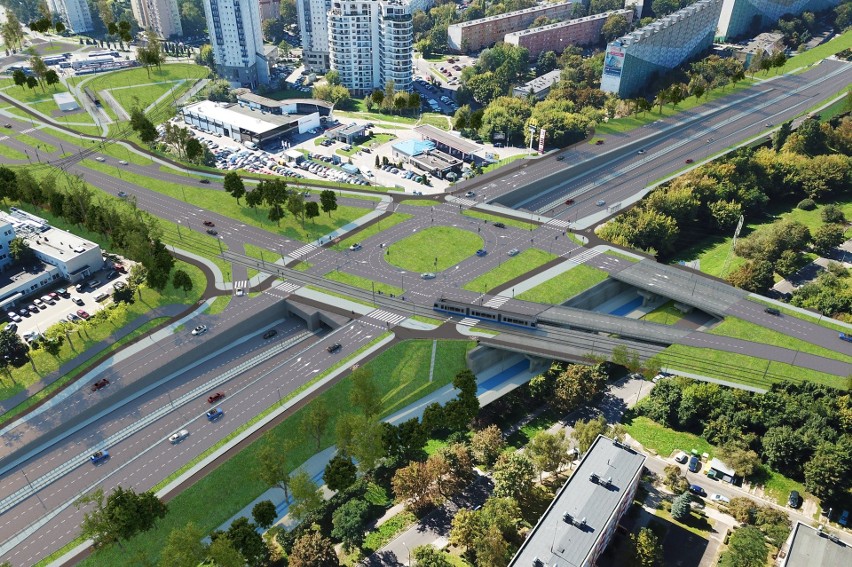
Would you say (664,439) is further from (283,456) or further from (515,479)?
(283,456)

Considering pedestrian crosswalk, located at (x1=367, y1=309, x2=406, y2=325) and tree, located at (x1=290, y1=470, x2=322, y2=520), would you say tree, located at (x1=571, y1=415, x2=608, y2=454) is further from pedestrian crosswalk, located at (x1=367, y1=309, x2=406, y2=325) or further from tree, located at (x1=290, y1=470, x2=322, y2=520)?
A: tree, located at (x1=290, y1=470, x2=322, y2=520)

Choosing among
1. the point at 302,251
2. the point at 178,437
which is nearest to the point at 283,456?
the point at 178,437

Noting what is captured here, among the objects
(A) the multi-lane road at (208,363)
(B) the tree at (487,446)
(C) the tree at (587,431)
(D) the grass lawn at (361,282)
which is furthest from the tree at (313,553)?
(D) the grass lawn at (361,282)

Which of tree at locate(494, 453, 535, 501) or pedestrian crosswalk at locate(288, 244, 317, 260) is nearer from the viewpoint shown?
tree at locate(494, 453, 535, 501)

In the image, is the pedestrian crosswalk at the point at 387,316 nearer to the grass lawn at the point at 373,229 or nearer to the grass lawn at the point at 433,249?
the grass lawn at the point at 433,249

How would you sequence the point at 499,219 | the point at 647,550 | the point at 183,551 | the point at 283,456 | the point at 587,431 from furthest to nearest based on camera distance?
the point at 499,219 < the point at 587,431 < the point at 283,456 < the point at 647,550 < the point at 183,551

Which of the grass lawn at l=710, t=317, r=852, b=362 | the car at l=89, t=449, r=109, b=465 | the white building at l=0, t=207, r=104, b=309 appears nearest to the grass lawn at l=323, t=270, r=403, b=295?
the white building at l=0, t=207, r=104, b=309
